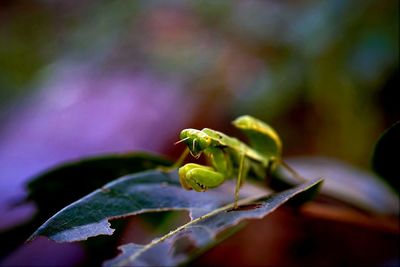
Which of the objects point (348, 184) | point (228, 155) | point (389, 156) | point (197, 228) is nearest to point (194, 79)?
point (348, 184)

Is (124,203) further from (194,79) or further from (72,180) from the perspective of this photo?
(194,79)

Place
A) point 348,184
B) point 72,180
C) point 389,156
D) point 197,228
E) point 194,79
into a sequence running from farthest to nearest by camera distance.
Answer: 1. point 194,79
2. point 348,184
3. point 72,180
4. point 389,156
5. point 197,228

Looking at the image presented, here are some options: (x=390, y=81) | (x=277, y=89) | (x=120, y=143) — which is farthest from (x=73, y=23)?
(x=390, y=81)

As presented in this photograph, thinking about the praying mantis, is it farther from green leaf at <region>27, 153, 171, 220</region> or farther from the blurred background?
the blurred background

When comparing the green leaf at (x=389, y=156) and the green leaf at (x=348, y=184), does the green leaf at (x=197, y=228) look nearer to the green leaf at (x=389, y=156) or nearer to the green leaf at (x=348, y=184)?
the green leaf at (x=389, y=156)

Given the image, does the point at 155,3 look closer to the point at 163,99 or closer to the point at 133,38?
the point at 133,38
